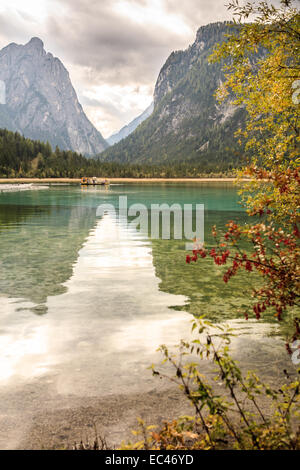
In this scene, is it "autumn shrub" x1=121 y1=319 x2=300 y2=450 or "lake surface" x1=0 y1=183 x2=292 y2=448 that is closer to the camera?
"autumn shrub" x1=121 y1=319 x2=300 y2=450

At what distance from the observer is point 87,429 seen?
6.63 metres

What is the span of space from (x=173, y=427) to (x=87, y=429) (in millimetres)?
1622

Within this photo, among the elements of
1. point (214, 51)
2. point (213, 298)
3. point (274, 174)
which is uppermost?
point (214, 51)

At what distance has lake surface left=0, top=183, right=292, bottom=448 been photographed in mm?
8484

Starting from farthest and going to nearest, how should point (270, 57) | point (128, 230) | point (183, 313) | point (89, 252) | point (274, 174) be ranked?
point (128, 230), point (89, 252), point (270, 57), point (183, 313), point (274, 174)

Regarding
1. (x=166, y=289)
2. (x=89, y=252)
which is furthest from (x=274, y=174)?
(x=89, y=252)

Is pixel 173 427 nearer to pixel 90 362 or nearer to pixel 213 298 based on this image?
pixel 90 362

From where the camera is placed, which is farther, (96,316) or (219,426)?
(96,316)

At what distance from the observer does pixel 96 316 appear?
13.0 m

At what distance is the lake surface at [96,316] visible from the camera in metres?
8.48

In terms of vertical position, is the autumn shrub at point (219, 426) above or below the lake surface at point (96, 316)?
above

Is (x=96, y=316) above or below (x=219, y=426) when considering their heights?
below

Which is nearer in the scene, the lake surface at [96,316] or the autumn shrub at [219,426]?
the autumn shrub at [219,426]

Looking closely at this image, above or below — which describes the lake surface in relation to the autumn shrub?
below
